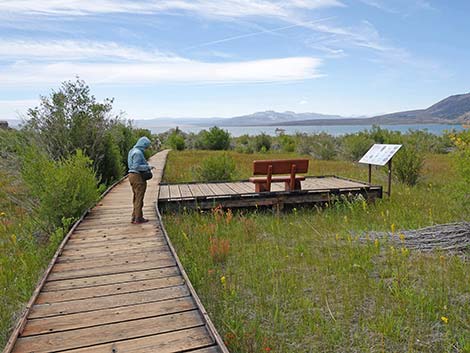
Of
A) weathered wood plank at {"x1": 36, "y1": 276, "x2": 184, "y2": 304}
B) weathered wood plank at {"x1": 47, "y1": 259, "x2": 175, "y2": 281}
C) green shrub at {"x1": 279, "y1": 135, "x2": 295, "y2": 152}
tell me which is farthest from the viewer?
green shrub at {"x1": 279, "y1": 135, "x2": 295, "y2": 152}

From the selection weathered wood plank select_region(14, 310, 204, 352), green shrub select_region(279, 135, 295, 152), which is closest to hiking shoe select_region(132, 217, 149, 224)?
weathered wood plank select_region(14, 310, 204, 352)

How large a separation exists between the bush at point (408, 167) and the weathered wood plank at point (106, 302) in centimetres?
918

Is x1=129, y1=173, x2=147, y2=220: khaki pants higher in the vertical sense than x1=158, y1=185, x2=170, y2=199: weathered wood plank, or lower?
higher

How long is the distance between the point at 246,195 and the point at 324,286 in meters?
3.53

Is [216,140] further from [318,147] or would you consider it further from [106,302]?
[106,302]

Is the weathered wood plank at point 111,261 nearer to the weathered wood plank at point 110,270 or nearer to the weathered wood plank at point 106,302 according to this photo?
the weathered wood plank at point 110,270

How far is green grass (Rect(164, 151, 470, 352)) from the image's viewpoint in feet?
10.3

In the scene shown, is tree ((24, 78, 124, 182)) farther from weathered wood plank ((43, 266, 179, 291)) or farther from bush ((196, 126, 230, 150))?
bush ((196, 126, 230, 150))

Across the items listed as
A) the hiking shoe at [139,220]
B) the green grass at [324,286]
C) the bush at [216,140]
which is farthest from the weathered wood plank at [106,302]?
the bush at [216,140]

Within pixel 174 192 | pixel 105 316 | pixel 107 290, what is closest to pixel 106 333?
pixel 105 316

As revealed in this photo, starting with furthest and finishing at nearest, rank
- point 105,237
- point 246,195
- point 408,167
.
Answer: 1. point 408,167
2. point 246,195
3. point 105,237

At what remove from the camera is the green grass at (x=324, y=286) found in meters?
3.15

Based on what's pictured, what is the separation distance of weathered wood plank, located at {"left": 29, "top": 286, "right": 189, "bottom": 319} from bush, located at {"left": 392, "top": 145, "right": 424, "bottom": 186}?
30.1ft

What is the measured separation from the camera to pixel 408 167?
10.8 metres
